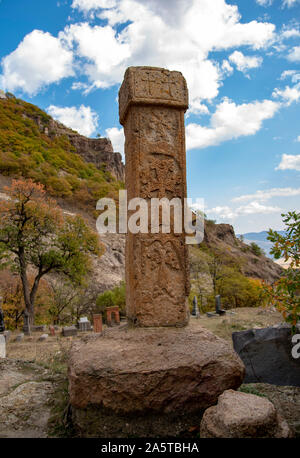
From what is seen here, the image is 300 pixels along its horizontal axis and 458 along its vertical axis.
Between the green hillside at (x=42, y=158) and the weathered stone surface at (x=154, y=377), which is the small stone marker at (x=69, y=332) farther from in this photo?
the green hillside at (x=42, y=158)

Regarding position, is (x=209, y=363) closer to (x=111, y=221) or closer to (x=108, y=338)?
(x=108, y=338)

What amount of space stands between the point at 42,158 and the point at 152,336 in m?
36.7

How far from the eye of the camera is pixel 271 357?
12.5ft

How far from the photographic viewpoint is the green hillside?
30.6m

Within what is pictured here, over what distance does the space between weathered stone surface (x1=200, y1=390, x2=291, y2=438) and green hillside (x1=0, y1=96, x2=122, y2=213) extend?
30.5 meters

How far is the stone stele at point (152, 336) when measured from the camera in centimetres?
263

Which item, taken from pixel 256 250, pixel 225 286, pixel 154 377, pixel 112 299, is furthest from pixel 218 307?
pixel 256 250

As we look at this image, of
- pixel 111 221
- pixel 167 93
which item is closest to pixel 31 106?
pixel 111 221

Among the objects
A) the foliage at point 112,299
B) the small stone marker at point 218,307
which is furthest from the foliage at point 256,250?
the foliage at point 112,299

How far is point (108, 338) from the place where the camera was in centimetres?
332

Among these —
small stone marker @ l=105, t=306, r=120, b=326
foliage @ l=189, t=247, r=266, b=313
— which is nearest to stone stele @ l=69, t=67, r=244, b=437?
small stone marker @ l=105, t=306, r=120, b=326

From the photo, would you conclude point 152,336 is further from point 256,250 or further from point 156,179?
point 256,250

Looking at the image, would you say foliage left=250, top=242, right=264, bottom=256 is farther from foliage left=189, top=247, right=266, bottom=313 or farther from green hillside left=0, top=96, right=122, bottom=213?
green hillside left=0, top=96, right=122, bottom=213

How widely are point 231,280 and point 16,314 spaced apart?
1254cm
